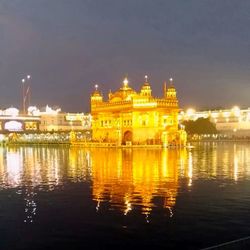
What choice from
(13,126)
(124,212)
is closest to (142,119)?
(124,212)

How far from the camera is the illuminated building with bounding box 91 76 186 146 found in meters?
81.4

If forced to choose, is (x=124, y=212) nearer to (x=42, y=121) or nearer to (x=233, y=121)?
(x=233, y=121)

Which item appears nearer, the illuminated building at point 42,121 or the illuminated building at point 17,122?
the illuminated building at point 17,122

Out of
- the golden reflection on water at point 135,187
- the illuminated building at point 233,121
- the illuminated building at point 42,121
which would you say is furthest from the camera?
the illuminated building at point 42,121

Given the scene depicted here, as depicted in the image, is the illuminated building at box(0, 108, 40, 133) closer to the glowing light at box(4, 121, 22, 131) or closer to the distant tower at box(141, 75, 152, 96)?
the glowing light at box(4, 121, 22, 131)

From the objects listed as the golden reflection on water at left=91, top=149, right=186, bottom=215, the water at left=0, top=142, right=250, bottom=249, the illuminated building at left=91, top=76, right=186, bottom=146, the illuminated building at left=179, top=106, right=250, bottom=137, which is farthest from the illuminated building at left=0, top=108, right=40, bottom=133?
the water at left=0, top=142, right=250, bottom=249

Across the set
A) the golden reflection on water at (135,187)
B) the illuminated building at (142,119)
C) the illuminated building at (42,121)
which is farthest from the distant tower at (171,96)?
the illuminated building at (42,121)

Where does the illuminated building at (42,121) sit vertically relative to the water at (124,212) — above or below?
above

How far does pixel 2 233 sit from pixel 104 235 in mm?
3208

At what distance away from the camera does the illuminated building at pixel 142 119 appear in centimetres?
8138

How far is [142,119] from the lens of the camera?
82688 millimetres

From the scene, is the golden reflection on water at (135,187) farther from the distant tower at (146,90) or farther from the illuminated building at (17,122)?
the illuminated building at (17,122)

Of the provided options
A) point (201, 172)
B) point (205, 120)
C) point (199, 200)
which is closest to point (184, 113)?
point (205, 120)

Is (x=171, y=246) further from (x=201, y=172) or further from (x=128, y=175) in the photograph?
(x=201, y=172)
